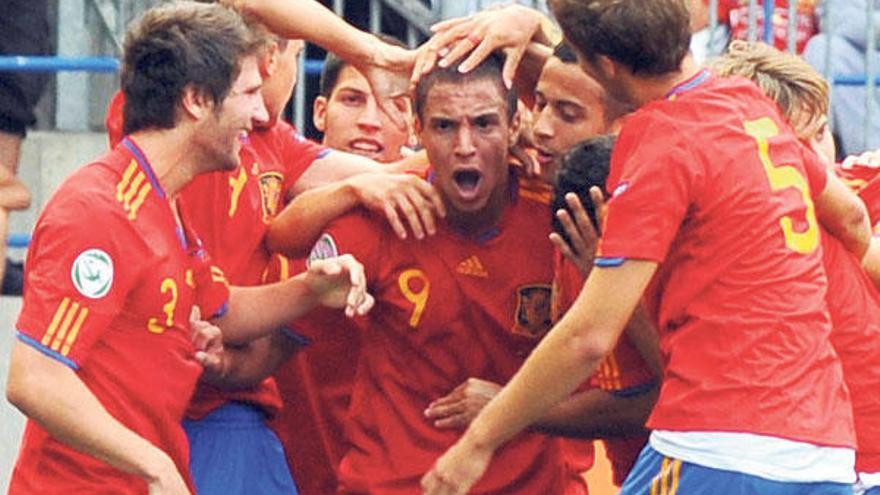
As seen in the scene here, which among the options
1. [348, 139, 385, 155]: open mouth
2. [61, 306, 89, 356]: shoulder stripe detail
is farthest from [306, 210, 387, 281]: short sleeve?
[348, 139, 385, 155]: open mouth

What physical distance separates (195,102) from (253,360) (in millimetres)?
851

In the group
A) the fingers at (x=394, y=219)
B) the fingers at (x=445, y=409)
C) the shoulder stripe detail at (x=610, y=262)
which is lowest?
the fingers at (x=445, y=409)

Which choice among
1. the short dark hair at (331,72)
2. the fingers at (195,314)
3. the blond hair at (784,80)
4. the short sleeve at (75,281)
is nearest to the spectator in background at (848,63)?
the short dark hair at (331,72)

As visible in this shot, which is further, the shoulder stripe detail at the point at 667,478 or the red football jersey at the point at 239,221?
the red football jersey at the point at 239,221

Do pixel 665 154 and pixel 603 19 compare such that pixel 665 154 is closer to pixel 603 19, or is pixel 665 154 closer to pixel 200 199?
pixel 603 19

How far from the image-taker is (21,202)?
8.60 meters

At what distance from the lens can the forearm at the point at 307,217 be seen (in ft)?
22.7

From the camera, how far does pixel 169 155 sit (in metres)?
6.46

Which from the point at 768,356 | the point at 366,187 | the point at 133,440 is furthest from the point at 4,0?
the point at 768,356

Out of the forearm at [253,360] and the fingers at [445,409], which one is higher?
the fingers at [445,409]

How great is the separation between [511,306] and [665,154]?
1140 mm

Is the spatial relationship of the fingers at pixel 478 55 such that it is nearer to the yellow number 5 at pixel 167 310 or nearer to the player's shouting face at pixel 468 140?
the player's shouting face at pixel 468 140

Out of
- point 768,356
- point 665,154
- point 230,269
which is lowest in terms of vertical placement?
point 230,269

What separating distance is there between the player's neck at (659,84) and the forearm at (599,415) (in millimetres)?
967
